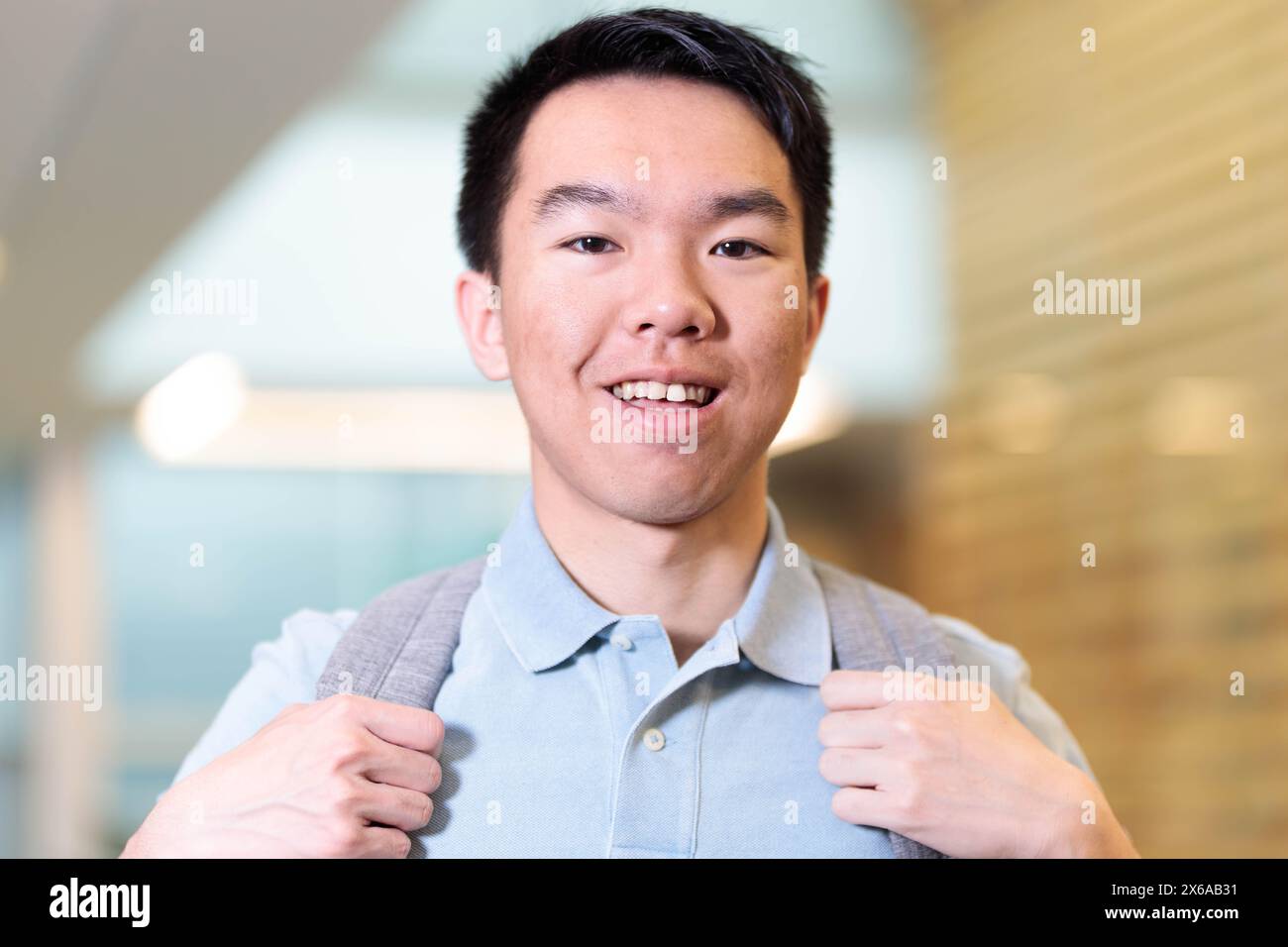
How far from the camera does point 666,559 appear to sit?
1.08 metres

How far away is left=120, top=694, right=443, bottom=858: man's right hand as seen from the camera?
0.93m

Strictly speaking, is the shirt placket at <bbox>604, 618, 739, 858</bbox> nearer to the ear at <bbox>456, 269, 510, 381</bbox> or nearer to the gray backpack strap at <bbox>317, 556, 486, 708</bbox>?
the gray backpack strap at <bbox>317, 556, 486, 708</bbox>

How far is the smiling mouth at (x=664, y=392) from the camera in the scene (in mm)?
1013

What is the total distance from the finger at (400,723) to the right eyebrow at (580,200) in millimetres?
408

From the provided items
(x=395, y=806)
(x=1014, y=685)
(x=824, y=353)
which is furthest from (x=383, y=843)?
(x=824, y=353)

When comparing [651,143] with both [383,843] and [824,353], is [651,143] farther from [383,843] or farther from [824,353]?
[824,353]

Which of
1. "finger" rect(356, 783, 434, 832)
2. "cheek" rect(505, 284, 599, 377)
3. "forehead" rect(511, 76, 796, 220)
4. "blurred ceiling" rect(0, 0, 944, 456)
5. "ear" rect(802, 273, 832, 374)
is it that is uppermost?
"blurred ceiling" rect(0, 0, 944, 456)

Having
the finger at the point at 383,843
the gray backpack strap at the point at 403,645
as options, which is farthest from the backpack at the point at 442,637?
the finger at the point at 383,843

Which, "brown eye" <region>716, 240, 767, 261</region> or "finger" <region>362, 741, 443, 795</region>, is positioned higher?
"brown eye" <region>716, 240, 767, 261</region>

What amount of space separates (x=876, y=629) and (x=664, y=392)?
29cm

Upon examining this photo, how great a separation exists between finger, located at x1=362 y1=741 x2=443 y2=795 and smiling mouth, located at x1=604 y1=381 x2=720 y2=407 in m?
0.32

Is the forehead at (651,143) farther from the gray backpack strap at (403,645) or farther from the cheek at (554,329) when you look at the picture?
the gray backpack strap at (403,645)

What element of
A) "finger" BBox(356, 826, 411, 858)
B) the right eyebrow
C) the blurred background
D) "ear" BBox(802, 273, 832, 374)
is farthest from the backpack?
the blurred background

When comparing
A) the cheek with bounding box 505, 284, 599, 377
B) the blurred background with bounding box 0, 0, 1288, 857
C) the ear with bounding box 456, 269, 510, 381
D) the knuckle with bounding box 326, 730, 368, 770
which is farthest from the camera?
the blurred background with bounding box 0, 0, 1288, 857
